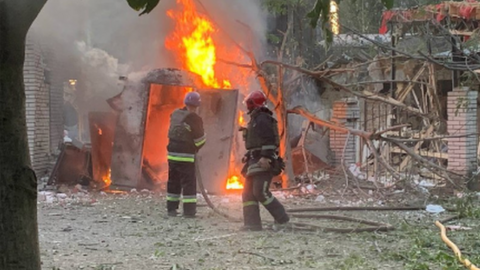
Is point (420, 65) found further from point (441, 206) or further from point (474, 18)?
point (441, 206)

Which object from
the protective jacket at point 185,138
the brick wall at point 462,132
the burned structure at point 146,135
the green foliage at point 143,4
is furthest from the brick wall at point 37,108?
the green foliage at point 143,4

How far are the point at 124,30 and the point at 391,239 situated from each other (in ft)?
35.8

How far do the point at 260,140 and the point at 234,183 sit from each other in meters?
4.09

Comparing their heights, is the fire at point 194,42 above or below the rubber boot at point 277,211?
above

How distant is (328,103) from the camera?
61.6ft

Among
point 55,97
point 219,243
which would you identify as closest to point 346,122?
point 55,97

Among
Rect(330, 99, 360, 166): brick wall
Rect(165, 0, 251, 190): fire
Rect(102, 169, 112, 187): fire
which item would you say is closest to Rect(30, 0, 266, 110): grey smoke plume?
Rect(165, 0, 251, 190): fire

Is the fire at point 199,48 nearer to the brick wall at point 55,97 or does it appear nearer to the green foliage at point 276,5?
the brick wall at point 55,97

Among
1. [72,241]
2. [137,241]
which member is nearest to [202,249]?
[137,241]

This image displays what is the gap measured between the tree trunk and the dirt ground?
A: 2328 mm

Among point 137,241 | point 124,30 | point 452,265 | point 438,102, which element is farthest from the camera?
point 124,30

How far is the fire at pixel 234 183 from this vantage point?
10.7 meters

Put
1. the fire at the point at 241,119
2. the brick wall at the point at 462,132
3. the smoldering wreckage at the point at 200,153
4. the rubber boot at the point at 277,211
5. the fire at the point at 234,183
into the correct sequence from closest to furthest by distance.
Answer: the rubber boot at the point at 277,211 → the smoldering wreckage at the point at 200,153 → the brick wall at the point at 462,132 → the fire at the point at 234,183 → the fire at the point at 241,119

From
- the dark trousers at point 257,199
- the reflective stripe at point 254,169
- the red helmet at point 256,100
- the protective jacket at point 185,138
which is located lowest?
the dark trousers at point 257,199
